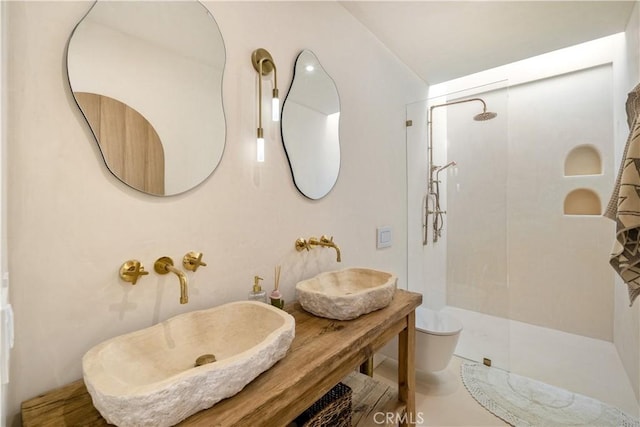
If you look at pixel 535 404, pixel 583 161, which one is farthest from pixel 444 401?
pixel 583 161

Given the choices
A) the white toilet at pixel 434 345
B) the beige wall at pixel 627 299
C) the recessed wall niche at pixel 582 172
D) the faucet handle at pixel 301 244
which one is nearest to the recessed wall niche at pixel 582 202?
the recessed wall niche at pixel 582 172

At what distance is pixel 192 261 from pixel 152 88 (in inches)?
24.4

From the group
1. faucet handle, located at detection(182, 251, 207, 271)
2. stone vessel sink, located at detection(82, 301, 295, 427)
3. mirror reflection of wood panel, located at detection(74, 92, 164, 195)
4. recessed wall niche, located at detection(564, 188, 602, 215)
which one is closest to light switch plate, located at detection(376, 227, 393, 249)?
stone vessel sink, located at detection(82, 301, 295, 427)

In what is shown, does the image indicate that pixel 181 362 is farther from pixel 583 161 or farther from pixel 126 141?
pixel 583 161

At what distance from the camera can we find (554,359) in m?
2.29

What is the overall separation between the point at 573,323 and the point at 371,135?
8.76ft

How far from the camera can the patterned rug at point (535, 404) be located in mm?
1649

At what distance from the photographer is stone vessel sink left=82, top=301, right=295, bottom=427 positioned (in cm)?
57

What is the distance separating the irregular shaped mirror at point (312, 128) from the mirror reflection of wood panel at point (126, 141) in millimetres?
594

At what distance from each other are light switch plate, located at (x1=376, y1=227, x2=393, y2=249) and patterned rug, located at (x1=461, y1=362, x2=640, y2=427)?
1.13 metres

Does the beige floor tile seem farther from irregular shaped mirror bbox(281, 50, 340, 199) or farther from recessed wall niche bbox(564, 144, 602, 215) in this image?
recessed wall niche bbox(564, 144, 602, 215)

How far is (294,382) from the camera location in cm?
75

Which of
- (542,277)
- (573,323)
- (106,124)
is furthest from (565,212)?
(106,124)

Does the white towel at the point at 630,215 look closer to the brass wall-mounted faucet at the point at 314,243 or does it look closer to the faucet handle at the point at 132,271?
the brass wall-mounted faucet at the point at 314,243
